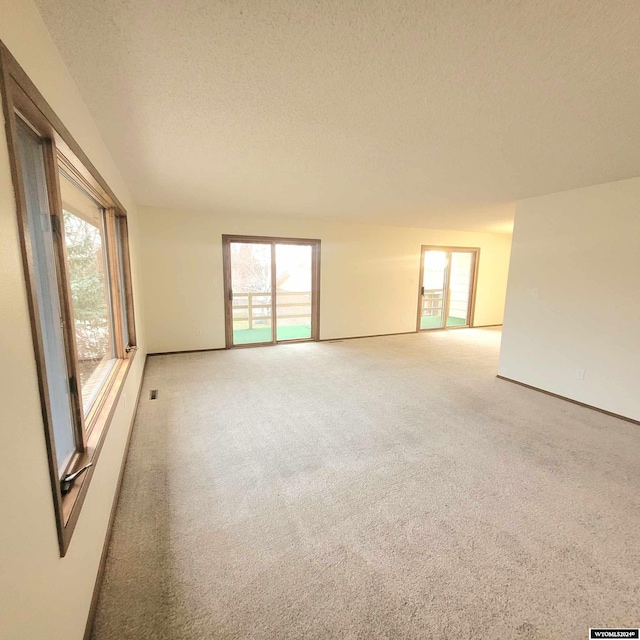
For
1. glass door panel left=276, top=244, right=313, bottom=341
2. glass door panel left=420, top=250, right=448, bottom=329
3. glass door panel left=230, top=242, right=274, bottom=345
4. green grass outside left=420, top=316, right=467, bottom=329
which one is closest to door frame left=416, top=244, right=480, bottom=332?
glass door panel left=420, top=250, right=448, bottom=329

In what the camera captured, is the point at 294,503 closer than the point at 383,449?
Yes

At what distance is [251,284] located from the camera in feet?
18.8

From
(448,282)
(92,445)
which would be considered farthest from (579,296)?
(92,445)

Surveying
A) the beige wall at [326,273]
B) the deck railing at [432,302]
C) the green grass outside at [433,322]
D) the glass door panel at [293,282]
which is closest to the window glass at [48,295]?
the beige wall at [326,273]

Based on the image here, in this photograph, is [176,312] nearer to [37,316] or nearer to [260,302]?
[260,302]

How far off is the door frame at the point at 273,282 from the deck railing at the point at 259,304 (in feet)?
0.43

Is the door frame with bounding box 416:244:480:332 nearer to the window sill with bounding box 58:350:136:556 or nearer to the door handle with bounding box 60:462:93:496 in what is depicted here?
the window sill with bounding box 58:350:136:556

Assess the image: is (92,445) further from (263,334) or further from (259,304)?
(263,334)

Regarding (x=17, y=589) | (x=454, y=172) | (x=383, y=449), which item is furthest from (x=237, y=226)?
(x=17, y=589)

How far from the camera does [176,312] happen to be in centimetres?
515

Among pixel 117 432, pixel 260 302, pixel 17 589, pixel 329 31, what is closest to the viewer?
pixel 17 589

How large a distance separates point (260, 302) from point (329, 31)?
4.86 metres

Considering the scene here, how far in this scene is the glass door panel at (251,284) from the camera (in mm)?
5508

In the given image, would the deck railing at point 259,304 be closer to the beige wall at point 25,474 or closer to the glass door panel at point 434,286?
the glass door panel at point 434,286
